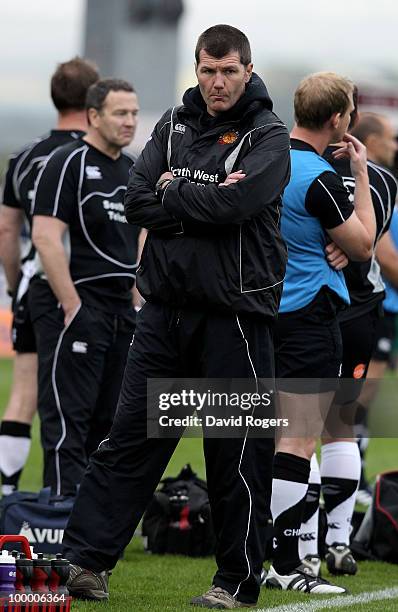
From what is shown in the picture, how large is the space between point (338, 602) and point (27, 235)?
3.19 m

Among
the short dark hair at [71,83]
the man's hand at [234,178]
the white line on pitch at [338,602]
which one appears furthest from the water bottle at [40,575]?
the short dark hair at [71,83]

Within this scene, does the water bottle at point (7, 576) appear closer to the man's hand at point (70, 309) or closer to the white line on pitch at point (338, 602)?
the white line on pitch at point (338, 602)

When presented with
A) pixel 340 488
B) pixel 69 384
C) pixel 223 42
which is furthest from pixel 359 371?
pixel 223 42

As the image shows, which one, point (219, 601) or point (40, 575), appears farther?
point (219, 601)

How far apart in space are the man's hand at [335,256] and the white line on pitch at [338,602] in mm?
1423

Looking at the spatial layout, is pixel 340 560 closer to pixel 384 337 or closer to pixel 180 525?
pixel 180 525

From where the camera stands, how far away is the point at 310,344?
19.5ft

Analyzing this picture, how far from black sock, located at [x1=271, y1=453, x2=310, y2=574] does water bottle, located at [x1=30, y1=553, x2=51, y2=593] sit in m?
1.64

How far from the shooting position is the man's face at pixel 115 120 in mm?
7145

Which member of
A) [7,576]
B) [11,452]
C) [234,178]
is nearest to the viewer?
[7,576]

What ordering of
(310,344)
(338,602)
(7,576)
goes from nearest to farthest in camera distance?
(7,576) → (338,602) → (310,344)

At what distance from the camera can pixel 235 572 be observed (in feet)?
17.4

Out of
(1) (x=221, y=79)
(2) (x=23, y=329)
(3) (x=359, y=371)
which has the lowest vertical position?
(2) (x=23, y=329)

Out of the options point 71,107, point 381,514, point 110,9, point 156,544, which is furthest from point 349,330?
point 110,9
